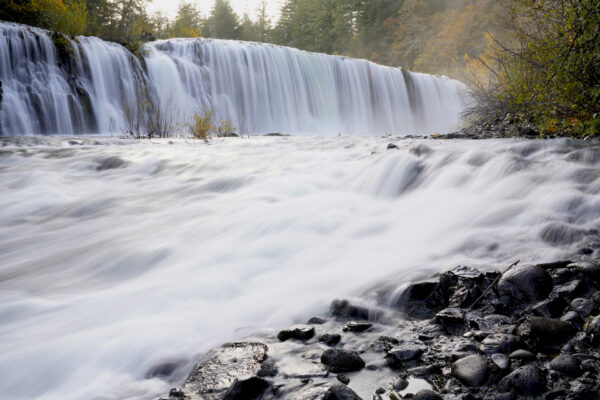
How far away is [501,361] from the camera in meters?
1.58

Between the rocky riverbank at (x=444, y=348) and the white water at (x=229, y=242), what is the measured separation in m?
0.24

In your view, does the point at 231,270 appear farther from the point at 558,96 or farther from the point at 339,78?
the point at 339,78

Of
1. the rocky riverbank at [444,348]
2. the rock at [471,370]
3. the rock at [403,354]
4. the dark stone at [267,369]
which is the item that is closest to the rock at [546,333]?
the rocky riverbank at [444,348]

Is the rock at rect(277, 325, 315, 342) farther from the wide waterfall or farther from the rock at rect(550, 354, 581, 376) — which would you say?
the wide waterfall

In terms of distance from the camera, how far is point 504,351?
1652mm

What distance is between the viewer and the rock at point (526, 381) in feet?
4.57

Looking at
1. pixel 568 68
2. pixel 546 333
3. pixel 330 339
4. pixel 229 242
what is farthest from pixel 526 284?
pixel 568 68

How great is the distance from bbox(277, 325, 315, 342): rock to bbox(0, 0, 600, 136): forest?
3.29 meters

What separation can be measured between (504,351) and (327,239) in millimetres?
1975

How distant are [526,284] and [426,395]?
102 centimetres

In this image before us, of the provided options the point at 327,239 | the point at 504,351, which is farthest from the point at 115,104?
the point at 504,351

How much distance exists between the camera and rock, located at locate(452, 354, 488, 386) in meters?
1.51

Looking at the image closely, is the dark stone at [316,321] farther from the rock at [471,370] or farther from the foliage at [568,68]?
the foliage at [568,68]

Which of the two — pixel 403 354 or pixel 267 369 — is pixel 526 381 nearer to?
pixel 403 354
